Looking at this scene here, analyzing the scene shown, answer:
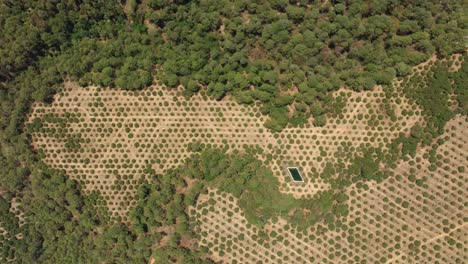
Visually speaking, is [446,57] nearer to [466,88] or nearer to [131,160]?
[466,88]

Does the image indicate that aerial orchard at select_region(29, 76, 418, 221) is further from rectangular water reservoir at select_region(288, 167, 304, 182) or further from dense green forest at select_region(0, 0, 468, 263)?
dense green forest at select_region(0, 0, 468, 263)

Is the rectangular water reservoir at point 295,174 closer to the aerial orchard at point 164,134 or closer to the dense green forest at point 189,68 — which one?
the aerial orchard at point 164,134

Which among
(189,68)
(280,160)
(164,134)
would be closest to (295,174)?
(280,160)

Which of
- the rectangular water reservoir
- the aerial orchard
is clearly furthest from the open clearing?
the rectangular water reservoir

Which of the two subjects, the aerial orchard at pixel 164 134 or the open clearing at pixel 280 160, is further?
the aerial orchard at pixel 164 134

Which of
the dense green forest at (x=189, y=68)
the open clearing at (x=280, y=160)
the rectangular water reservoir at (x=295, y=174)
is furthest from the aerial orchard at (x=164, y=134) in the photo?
the dense green forest at (x=189, y=68)

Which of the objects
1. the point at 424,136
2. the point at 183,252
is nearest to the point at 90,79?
the point at 183,252
